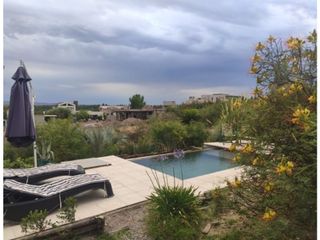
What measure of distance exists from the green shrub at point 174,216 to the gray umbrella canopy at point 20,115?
3.55 meters

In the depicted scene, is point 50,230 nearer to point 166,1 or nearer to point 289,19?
point 166,1

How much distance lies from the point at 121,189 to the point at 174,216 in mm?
2852

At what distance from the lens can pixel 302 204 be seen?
2.51 metres

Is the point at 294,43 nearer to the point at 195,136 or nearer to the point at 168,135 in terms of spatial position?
the point at 168,135

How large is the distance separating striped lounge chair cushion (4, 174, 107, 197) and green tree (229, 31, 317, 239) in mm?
3367

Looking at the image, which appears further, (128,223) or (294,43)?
(128,223)

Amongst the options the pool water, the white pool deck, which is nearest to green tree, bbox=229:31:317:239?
the white pool deck

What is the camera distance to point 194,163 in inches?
414

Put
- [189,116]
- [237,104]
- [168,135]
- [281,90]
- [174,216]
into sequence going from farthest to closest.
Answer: [189,116] < [168,135] < [174,216] < [237,104] < [281,90]

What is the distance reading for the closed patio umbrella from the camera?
247 inches

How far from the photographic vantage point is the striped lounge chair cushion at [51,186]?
5.17 m

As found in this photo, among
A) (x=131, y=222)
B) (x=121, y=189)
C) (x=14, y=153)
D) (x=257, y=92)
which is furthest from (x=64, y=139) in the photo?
(x=257, y=92)

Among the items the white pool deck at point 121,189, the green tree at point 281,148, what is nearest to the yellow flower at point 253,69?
the green tree at point 281,148

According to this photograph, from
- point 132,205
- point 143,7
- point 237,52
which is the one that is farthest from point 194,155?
point 143,7
